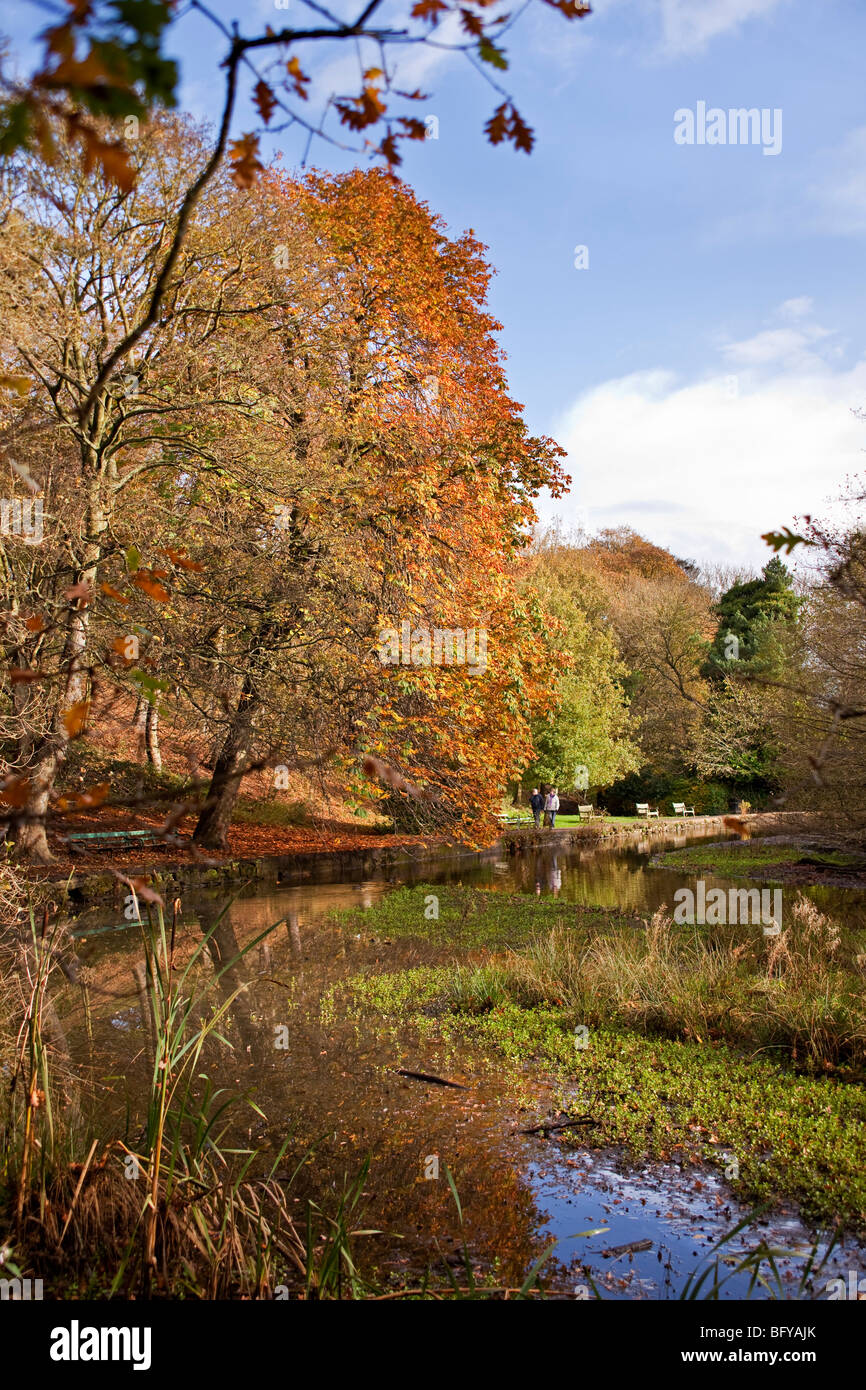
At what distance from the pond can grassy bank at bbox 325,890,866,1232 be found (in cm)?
25

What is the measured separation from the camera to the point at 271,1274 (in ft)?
11.0

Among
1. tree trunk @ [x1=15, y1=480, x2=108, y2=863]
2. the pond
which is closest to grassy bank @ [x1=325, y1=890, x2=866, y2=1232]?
the pond

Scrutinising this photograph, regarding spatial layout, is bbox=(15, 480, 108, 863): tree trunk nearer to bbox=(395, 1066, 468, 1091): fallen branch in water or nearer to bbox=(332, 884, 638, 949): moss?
bbox=(395, 1066, 468, 1091): fallen branch in water

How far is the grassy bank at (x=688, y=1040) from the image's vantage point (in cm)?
502

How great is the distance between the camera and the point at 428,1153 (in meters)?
5.06

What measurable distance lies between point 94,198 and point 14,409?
2.75 metres

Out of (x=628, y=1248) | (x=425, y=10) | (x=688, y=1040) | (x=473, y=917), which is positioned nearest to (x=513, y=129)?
(x=425, y=10)

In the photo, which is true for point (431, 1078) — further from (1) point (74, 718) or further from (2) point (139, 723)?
(2) point (139, 723)

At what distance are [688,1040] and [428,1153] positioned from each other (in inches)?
104

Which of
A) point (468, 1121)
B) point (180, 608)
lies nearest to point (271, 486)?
point (180, 608)

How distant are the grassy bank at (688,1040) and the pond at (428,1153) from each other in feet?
0.82

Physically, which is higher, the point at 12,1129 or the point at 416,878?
the point at 12,1129

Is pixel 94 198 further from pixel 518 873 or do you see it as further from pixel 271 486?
pixel 518 873

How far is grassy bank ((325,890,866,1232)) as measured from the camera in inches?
197
